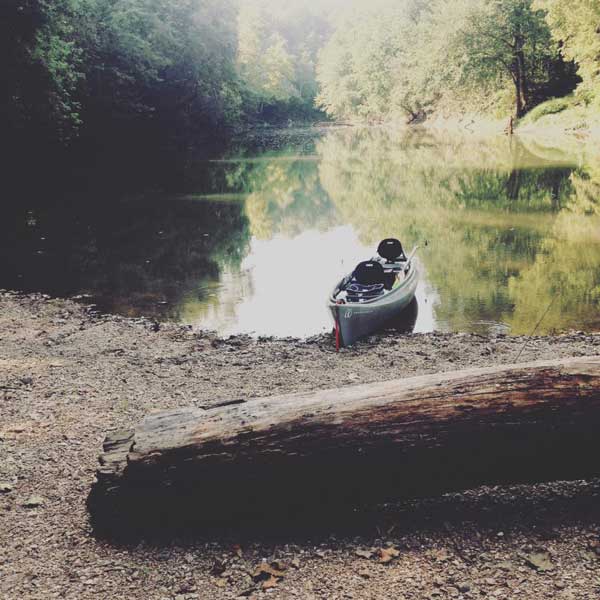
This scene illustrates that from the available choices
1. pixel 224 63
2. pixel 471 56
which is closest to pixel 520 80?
pixel 471 56

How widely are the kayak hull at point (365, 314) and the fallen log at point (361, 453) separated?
6.31m

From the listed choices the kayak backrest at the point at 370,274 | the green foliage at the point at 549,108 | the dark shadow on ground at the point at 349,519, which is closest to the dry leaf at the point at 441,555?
the dark shadow on ground at the point at 349,519

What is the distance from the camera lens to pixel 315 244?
2177 centimetres

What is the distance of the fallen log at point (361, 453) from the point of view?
16.6 ft

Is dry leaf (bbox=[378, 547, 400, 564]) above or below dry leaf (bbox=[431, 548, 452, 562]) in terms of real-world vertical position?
below

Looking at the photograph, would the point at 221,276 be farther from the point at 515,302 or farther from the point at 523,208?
the point at 523,208

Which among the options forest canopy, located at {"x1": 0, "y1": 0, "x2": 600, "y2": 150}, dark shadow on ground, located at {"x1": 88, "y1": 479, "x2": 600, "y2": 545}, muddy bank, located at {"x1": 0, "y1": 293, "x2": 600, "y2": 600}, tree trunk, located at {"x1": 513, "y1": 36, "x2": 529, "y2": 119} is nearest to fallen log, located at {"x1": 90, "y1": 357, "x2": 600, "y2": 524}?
dark shadow on ground, located at {"x1": 88, "y1": 479, "x2": 600, "y2": 545}

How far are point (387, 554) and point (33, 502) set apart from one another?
3.32 metres

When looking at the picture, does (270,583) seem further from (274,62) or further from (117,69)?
(274,62)

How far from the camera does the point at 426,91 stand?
76.5 m

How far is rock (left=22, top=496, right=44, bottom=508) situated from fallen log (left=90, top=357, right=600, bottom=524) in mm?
858

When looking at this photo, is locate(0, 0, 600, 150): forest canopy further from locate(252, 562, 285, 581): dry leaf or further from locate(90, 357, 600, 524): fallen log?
locate(252, 562, 285, 581): dry leaf

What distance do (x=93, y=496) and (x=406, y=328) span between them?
8.94 m

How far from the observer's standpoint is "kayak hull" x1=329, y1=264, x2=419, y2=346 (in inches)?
456
